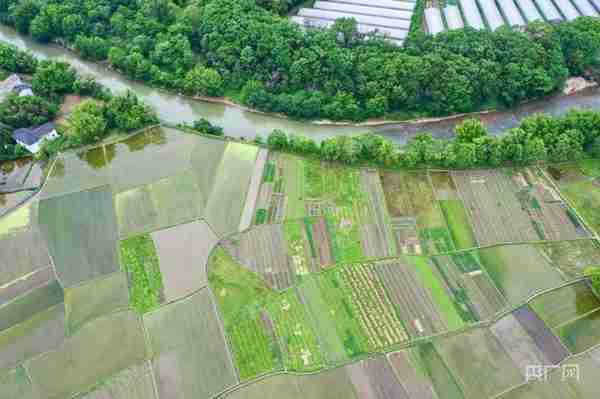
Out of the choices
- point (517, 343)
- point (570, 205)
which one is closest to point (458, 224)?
point (570, 205)

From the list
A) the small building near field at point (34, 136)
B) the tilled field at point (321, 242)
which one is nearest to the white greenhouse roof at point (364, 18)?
the tilled field at point (321, 242)

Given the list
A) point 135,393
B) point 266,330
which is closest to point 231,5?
point 266,330

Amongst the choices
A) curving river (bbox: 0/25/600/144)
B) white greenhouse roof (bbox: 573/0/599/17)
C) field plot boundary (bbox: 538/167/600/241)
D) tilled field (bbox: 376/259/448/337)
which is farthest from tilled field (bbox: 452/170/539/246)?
white greenhouse roof (bbox: 573/0/599/17)

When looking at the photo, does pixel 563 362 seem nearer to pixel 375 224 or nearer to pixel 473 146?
pixel 375 224

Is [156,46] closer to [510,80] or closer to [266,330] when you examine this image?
[266,330]

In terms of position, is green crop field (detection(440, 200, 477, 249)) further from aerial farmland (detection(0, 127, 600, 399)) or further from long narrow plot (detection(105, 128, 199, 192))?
long narrow plot (detection(105, 128, 199, 192))
